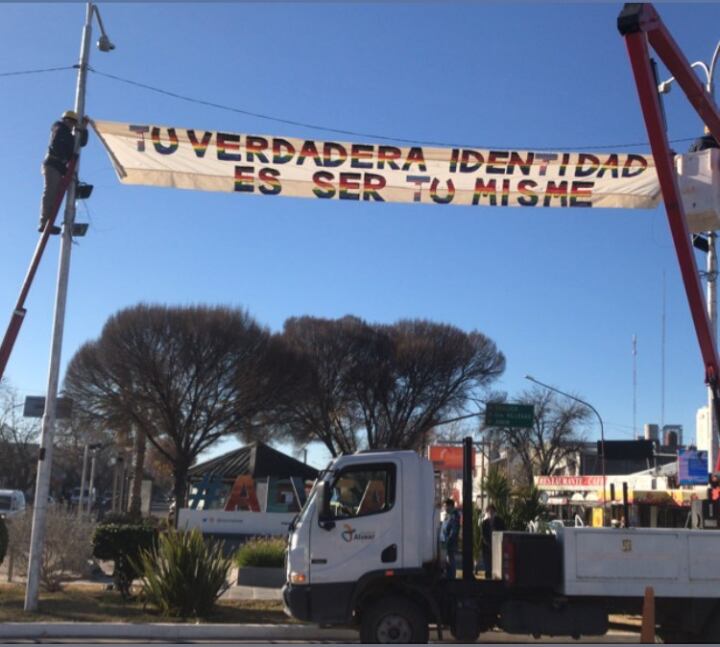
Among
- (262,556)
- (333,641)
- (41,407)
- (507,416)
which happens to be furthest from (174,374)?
(333,641)

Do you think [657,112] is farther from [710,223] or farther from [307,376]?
[307,376]

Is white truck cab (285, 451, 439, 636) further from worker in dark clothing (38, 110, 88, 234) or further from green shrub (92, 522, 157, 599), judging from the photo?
worker in dark clothing (38, 110, 88, 234)

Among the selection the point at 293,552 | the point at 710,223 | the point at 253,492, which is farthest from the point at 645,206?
the point at 253,492

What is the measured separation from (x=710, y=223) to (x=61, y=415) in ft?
37.6

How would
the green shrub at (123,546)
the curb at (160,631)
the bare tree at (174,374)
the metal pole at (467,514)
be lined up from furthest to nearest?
the bare tree at (174,374), the green shrub at (123,546), the curb at (160,631), the metal pole at (467,514)

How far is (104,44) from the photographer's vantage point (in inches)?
587

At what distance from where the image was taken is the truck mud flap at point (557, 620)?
1067cm

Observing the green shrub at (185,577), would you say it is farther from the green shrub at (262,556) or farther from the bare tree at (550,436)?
the bare tree at (550,436)

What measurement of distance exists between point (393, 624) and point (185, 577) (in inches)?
160

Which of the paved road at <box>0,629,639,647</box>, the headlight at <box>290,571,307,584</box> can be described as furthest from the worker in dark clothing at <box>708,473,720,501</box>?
the headlight at <box>290,571,307,584</box>

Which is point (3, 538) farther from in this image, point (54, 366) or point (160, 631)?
point (160, 631)

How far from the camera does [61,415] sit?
14.9 metres

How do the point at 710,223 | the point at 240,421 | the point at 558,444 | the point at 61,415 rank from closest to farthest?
the point at 710,223 → the point at 61,415 → the point at 240,421 → the point at 558,444

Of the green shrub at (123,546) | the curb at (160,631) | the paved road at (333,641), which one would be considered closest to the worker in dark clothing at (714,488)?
the paved road at (333,641)
